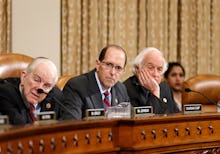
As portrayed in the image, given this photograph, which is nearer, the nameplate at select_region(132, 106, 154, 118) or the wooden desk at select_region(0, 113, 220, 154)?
the wooden desk at select_region(0, 113, 220, 154)

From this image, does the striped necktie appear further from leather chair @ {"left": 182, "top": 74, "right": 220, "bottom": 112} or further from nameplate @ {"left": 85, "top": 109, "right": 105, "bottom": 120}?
leather chair @ {"left": 182, "top": 74, "right": 220, "bottom": 112}

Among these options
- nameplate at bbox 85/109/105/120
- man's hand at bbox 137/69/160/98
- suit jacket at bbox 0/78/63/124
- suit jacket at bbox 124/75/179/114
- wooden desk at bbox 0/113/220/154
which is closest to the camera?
wooden desk at bbox 0/113/220/154

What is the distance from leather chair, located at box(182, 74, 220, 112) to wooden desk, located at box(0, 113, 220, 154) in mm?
1281

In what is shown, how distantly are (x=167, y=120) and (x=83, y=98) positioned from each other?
75 cm

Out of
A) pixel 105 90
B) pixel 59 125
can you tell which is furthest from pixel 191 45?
pixel 59 125

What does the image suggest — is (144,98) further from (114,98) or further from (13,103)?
(13,103)

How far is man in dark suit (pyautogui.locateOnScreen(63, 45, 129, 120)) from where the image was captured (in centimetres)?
411

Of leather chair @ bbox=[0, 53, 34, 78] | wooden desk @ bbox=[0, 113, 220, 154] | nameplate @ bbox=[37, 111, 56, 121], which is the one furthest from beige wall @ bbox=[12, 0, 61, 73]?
nameplate @ bbox=[37, 111, 56, 121]

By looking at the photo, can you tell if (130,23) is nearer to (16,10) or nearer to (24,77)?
(16,10)

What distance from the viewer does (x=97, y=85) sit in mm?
4246

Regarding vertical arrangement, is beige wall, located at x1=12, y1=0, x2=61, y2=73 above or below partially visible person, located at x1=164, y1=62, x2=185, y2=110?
above

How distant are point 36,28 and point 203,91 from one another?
6.49 feet

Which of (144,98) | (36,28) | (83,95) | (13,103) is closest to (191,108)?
(144,98)

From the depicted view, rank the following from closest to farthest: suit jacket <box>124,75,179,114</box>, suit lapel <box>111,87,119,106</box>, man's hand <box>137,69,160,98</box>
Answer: suit lapel <box>111,87,119,106</box> < suit jacket <box>124,75,179,114</box> < man's hand <box>137,69,160,98</box>
